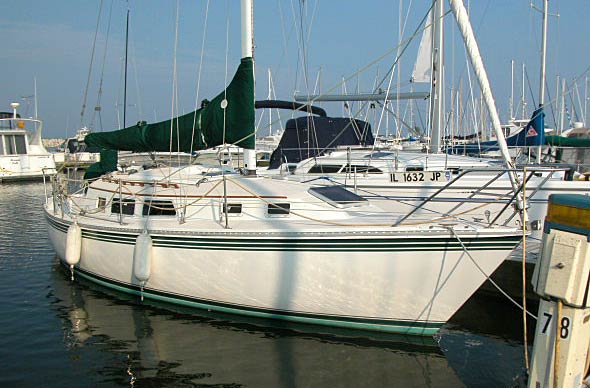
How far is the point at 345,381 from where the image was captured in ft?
20.2

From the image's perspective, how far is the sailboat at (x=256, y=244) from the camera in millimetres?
6684

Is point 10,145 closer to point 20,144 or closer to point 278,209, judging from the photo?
point 20,144

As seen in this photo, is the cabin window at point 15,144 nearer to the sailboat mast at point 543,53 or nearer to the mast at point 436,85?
the mast at point 436,85

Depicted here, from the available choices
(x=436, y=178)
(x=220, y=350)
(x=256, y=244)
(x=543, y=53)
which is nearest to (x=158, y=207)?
(x=256, y=244)

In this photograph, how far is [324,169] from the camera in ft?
44.9

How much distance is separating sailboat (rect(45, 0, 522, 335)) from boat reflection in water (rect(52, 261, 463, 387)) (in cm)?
24

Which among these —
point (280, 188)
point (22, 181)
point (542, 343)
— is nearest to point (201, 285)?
point (280, 188)

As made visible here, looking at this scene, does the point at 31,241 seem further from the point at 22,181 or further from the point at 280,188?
the point at 22,181

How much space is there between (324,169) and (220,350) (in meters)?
7.46

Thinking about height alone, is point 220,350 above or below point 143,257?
below

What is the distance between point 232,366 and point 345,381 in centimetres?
146

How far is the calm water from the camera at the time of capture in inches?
247

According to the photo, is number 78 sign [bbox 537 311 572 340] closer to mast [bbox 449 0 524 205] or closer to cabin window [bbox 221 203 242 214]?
mast [bbox 449 0 524 205]

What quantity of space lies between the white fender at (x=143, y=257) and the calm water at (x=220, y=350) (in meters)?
0.73
